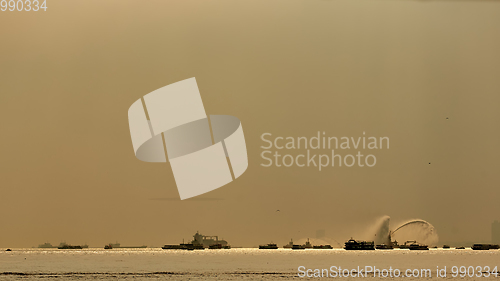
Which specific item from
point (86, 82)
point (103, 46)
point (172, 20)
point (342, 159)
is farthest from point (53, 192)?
point (342, 159)

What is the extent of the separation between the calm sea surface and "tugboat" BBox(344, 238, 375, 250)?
15cm

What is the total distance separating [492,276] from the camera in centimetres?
289

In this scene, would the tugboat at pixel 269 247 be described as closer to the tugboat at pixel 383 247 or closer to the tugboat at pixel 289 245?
the tugboat at pixel 289 245

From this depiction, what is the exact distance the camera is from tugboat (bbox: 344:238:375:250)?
4.55 metres

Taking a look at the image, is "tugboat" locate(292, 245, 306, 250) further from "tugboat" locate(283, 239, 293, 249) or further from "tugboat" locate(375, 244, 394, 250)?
"tugboat" locate(375, 244, 394, 250)

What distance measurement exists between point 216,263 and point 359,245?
5.59 feet

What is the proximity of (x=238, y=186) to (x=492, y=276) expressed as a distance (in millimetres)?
2288

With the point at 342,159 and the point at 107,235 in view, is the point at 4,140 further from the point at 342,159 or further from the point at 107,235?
the point at 342,159

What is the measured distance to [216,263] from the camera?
343 cm

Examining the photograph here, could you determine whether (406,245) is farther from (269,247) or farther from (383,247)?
(269,247)

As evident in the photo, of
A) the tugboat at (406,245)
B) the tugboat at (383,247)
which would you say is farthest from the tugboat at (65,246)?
the tugboat at (406,245)

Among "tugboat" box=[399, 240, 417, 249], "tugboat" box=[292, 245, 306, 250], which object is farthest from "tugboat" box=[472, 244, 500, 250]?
"tugboat" box=[292, 245, 306, 250]

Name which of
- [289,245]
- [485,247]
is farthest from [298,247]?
[485,247]

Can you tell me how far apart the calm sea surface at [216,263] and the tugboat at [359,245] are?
145mm
